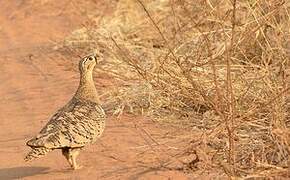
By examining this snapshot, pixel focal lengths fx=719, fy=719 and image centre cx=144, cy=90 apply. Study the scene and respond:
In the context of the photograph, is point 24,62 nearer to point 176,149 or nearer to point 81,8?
point 81,8

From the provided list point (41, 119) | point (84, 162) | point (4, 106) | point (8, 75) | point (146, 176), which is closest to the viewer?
point (146, 176)

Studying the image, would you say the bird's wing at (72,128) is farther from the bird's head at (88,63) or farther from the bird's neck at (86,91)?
the bird's head at (88,63)

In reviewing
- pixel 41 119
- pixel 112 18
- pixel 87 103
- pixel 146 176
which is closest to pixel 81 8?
pixel 112 18

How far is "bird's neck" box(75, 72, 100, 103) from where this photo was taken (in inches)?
314

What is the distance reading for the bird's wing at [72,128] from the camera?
6.89m

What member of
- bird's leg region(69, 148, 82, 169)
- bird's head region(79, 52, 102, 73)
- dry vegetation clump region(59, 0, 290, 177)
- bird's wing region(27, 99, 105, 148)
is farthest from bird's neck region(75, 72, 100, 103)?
bird's leg region(69, 148, 82, 169)

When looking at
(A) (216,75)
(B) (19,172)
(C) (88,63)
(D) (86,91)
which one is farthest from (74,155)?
(A) (216,75)

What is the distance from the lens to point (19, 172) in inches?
293

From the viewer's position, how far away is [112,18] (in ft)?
53.9

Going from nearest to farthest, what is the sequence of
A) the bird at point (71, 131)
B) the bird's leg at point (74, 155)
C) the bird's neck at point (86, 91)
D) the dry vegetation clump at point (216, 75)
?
the dry vegetation clump at point (216, 75) < the bird at point (71, 131) < the bird's leg at point (74, 155) < the bird's neck at point (86, 91)

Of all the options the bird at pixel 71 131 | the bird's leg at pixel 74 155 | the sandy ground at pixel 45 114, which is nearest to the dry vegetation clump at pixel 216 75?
the sandy ground at pixel 45 114

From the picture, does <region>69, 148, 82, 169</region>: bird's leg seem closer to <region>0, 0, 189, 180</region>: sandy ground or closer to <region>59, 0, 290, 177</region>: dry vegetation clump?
<region>0, 0, 189, 180</region>: sandy ground

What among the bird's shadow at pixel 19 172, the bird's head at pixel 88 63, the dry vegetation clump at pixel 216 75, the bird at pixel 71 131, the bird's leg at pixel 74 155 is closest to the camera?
the dry vegetation clump at pixel 216 75

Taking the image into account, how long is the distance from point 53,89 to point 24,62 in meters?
2.56
